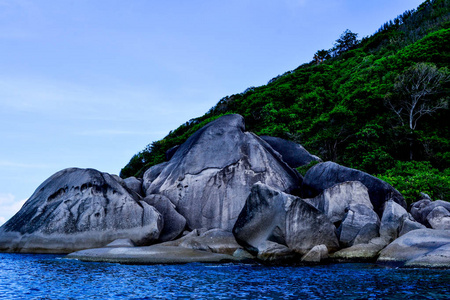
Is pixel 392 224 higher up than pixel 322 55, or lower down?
lower down

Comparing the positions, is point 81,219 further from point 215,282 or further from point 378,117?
point 378,117

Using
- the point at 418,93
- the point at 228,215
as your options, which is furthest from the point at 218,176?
the point at 418,93

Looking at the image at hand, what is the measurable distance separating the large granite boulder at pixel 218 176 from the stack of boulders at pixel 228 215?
A: 0.06 meters

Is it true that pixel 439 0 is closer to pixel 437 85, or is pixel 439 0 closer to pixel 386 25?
pixel 386 25

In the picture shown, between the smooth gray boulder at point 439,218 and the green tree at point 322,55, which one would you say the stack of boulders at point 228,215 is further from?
the green tree at point 322,55

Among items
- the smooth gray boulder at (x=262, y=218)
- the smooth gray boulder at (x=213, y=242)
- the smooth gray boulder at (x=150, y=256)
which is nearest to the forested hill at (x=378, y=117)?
the smooth gray boulder at (x=262, y=218)

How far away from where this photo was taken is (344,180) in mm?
21250

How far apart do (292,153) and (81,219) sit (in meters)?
15.4

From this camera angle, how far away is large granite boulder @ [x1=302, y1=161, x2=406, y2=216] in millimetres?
20297

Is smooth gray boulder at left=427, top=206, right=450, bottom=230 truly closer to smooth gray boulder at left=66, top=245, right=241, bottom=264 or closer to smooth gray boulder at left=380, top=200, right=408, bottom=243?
smooth gray boulder at left=380, top=200, right=408, bottom=243

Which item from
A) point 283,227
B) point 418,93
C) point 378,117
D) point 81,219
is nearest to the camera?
point 283,227

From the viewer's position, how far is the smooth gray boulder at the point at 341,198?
1952cm

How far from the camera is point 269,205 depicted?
1780 centimetres

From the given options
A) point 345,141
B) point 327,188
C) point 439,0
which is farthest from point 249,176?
point 439,0
